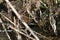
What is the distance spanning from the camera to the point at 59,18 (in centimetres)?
343

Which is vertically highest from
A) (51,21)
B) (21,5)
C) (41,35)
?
(21,5)

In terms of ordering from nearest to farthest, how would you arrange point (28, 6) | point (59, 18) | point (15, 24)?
point (15, 24), point (28, 6), point (59, 18)

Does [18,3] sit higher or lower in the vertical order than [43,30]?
higher

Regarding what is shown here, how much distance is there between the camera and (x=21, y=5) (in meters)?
3.37

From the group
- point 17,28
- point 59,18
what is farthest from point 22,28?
point 59,18

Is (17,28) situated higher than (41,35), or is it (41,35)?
(17,28)

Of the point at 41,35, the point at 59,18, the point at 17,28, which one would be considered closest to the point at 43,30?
the point at 41,35

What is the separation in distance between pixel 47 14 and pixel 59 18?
0.73 feet

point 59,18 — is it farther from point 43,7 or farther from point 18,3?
point 18,3

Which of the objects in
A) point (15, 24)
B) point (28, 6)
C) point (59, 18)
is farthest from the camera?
point (59, 18)

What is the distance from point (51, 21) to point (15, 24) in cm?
58

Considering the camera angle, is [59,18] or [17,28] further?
[59,18]

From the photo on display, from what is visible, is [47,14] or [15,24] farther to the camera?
[47,14]

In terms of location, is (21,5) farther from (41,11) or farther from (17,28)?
(17,28)
